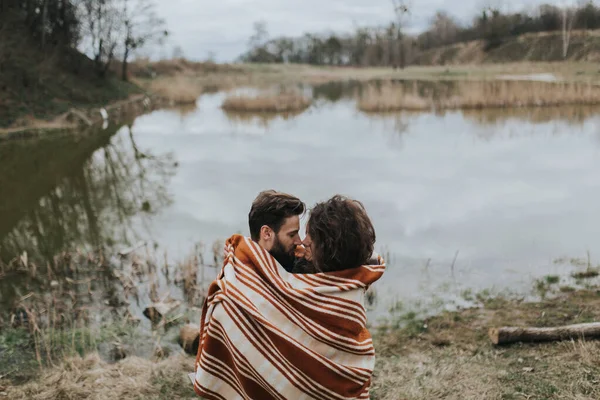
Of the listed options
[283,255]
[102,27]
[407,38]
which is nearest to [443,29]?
[407,38]

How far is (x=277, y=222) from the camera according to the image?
221cm

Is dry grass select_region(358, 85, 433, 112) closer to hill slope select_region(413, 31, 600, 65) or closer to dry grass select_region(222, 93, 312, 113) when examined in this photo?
dry grass select_region(222, 93, 312, 113)

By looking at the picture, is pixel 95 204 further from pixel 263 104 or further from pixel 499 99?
pixel 499 99

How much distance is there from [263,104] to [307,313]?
22.8m

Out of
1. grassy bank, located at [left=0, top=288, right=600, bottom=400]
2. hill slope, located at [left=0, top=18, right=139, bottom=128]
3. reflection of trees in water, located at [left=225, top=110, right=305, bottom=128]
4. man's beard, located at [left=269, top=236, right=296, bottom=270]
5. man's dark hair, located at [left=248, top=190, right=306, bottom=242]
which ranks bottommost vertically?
grassy bank, located at [left=0, top=288, right=600, bottom=400]

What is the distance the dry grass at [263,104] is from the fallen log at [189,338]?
19271mm

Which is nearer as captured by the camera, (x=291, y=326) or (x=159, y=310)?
(x=291, y=326)

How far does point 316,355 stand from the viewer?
194 cm

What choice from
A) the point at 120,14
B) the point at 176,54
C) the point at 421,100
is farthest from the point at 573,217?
the point at 176,54

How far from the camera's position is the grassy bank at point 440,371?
145 inches

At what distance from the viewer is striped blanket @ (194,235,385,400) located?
1.92 meters

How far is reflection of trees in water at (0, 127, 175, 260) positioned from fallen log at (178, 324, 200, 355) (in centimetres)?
314

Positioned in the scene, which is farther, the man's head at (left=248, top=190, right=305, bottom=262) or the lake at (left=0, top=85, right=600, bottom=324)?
the lake at (left=0, top=85, right=600, bottom=324)

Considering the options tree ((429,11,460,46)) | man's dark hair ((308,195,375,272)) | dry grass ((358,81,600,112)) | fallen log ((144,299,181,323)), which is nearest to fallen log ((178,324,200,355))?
fallen log ((144,299,181,323))
